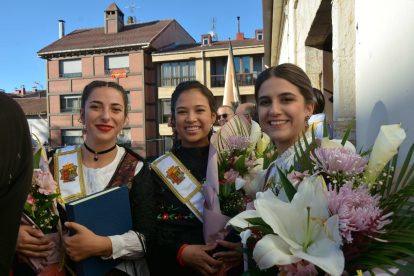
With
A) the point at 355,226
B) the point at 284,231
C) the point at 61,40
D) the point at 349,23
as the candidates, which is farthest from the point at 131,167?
the point at 61,40

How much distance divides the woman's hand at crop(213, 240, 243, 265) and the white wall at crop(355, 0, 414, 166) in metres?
0.85

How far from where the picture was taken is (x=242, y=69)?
21422 mm

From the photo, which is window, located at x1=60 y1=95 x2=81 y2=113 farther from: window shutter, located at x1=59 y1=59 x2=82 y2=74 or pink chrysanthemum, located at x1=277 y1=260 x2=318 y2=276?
pink chrysanthemum, located at x1=277 y1=260 x2=318 y2=276

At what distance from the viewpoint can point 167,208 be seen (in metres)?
1.79

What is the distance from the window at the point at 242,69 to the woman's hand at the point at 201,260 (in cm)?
2025

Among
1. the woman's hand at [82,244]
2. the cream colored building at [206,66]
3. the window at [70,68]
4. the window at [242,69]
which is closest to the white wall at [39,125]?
the window at [70,68]

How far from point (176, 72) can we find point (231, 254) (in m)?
21.8

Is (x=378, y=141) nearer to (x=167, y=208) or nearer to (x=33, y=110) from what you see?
(x=167, y=208)

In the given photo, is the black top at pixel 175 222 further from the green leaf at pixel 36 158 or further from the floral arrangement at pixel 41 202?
the green leaf at pixel 36 158

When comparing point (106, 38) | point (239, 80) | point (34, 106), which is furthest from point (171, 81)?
point (34, 106)

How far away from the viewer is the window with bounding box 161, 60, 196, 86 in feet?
72.2

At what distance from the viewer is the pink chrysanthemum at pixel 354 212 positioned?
70cm

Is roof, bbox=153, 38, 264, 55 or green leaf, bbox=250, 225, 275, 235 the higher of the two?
roof, bbox=153, 38, 264, 55

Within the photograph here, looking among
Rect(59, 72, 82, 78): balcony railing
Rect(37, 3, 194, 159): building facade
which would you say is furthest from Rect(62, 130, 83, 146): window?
Rect(59, 72, 82, 78): balcony railing
